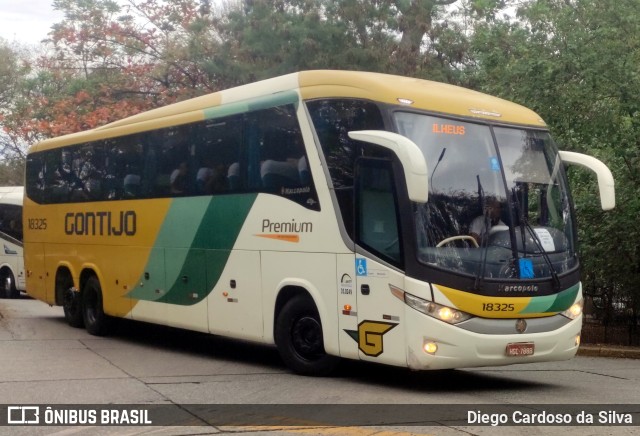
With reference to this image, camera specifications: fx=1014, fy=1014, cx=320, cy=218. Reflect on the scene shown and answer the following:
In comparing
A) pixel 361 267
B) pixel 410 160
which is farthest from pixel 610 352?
pixel 410 160

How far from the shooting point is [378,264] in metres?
10.7

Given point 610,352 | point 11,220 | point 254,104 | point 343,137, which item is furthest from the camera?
point 11,220

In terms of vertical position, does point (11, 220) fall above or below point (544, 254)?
above

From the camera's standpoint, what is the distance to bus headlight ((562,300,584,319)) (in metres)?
11.2

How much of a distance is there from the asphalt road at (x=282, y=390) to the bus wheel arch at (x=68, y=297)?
1.89 meters

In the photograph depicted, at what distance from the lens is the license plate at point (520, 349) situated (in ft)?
34.6

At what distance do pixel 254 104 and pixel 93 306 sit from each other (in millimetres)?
6071

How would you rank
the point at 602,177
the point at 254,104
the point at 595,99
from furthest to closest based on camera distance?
1. the point at 595,99
2. the point at 254,104
3. the point at 602,177

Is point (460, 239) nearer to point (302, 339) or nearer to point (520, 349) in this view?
point (520, 349)

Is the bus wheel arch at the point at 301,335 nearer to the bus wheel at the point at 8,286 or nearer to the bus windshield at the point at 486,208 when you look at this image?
the bus windshield at the point at 486,208

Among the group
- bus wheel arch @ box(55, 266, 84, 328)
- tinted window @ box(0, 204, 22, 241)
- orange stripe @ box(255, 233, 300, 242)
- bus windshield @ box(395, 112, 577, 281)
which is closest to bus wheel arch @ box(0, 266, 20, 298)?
tinted window @ box(0, 204, 22, 241)

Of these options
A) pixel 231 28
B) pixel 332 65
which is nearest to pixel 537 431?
pixel 332 65

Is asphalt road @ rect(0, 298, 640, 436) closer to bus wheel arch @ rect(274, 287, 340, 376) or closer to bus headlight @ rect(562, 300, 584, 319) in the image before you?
bus wheel arch @ rect(274, 287, 340, 376)

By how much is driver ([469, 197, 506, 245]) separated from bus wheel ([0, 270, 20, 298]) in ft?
69.5
